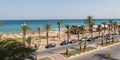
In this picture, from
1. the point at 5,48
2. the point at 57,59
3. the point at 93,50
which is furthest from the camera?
the point at 93,50

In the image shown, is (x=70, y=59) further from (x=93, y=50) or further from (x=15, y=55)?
(x=15, y=55)

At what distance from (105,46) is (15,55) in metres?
53.9

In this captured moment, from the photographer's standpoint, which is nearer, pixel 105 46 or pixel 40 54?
pixel 40 54

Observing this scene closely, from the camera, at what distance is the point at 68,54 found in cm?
6169

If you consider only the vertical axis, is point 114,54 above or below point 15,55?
below

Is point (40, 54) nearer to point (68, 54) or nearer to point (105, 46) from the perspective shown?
point (68, 54)

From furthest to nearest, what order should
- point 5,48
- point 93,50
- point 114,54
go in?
point 93,50
point 114,54
point 5,48

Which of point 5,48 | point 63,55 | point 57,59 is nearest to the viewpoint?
point 5,48

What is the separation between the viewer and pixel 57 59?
56.2 metres

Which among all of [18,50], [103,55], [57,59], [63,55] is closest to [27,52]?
[18,50]

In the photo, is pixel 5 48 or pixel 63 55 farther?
pixel 63 55

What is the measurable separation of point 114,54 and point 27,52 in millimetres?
41849

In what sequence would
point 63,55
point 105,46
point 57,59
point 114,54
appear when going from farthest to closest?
point 105,46 → point 114,54 → point 63,55 → point 57,59

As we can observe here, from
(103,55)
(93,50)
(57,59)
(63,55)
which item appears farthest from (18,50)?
(93,50)
